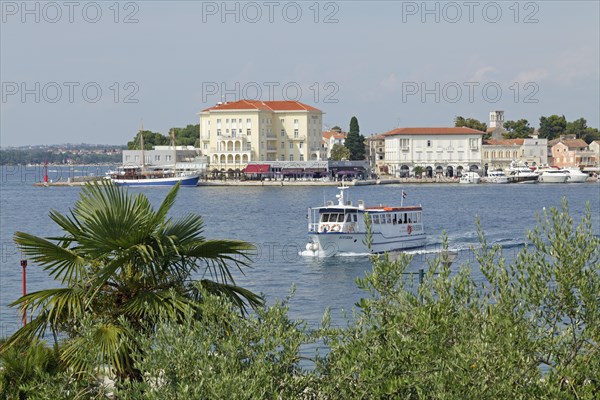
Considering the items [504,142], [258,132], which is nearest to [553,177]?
[504,142]

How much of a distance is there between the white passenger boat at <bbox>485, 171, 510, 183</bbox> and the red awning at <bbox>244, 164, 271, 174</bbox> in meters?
28.0

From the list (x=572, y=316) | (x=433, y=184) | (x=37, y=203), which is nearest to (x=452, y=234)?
(x=572, y=316)

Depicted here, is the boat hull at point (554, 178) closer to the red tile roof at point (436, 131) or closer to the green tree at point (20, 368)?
the red tile roof at point (436, 131)

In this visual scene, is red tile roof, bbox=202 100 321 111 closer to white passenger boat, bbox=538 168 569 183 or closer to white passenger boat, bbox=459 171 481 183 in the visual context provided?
white passenger boat, bbox=459 171 481 183

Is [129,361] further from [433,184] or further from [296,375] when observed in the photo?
[433,184]

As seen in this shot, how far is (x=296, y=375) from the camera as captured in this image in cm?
848

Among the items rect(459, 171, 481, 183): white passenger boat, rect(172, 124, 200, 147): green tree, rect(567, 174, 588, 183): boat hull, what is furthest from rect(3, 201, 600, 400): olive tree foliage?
rect(172, 124, 200, 147): green tree

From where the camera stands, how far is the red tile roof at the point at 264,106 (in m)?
123

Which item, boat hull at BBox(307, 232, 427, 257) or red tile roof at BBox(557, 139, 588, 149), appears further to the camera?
red tile roof at BBox(557, 139, 588, 149)

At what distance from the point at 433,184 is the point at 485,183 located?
24.7 ft

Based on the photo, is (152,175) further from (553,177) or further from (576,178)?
(576,178)

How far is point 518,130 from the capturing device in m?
156

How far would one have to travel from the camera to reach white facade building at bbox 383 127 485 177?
13212 centimetres

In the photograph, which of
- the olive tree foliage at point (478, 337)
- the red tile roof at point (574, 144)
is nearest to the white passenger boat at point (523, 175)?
the red tile roof at point (574, 144)
